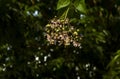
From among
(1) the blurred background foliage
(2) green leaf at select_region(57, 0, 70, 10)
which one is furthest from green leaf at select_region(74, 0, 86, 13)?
(1) the blurred background foliage

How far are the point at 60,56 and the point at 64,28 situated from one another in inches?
107

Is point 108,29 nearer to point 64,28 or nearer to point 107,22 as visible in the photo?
point 107,22

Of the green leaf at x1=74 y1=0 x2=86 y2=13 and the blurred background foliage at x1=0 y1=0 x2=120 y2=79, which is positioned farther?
the blurred background foliage at x1=0 y1=0 x2=120 y2=79

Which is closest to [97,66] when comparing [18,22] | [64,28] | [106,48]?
[106,48]

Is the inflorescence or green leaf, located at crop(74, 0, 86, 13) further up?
green leaf, located at crop(74, 0, 86, 13)

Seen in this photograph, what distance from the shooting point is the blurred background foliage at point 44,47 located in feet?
12.5

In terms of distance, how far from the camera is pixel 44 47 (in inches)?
161

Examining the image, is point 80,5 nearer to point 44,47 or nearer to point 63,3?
point 63,3

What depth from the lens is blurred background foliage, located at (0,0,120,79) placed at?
3.82m

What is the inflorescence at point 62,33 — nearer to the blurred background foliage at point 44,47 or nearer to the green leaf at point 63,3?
the green leaf at point 63,3

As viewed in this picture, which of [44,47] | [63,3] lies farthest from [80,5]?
[44,47]

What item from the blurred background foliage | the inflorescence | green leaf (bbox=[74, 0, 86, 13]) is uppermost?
the blurred background foliage

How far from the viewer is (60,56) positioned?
3.98 metres

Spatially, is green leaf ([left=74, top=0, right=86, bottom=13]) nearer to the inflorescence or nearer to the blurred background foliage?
the inflorescence
